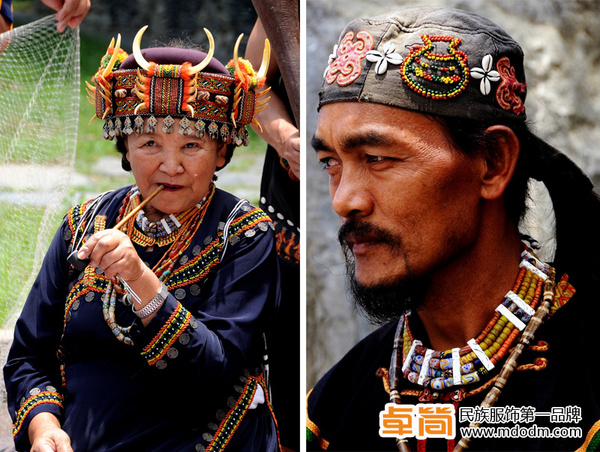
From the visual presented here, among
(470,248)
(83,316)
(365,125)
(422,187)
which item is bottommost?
(83,316)

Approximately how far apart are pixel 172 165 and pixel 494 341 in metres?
0.99

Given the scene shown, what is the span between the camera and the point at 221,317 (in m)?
2.28

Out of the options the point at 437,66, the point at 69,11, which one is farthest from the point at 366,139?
the point at 69,11

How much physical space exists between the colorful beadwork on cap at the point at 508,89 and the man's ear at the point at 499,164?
2.5 inches

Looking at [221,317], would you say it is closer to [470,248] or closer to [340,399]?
[340,399]

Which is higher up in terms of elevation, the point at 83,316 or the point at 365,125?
the point at 365,125

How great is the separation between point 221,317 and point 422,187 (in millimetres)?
633

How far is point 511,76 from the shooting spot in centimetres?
226

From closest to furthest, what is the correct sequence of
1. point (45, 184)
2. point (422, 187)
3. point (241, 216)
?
point (422, 187), point (241, 216), point (45, 184)

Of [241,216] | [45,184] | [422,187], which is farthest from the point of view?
[45,184]

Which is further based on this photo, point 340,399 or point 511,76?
point 340,399

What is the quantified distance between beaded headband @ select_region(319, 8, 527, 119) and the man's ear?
0.23ft

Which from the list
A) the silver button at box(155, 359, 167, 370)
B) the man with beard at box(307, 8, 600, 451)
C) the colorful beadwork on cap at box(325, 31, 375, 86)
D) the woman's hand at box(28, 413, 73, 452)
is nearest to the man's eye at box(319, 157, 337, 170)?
the man with beard at box(307, 8, 600, 451)

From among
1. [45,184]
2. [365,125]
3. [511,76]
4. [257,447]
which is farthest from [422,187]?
[45,184]
